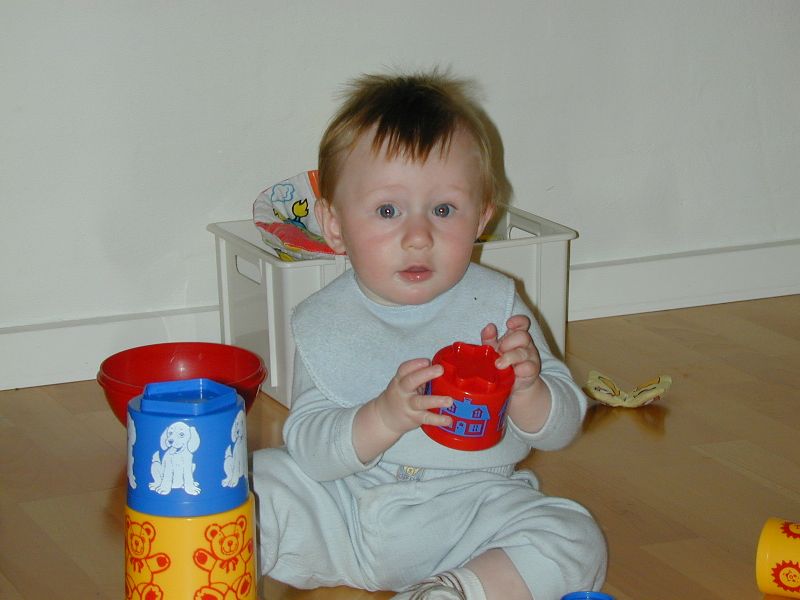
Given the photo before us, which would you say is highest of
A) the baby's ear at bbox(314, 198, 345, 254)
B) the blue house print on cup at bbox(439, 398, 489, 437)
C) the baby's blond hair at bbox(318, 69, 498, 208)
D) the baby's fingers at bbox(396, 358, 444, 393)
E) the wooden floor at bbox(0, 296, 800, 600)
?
the baby's blond hair at bbox(318, 69, 498, 208)

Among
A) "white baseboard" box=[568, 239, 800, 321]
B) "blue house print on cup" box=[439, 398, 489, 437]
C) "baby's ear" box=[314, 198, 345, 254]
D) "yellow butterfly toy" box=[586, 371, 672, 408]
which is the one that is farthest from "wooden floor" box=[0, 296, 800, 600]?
"baby's ear" box=[314, 198, 345, 254]

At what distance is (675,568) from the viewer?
125cm

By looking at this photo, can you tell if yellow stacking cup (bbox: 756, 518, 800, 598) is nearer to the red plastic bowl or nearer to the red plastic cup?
the red plastic cup

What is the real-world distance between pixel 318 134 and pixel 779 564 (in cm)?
107

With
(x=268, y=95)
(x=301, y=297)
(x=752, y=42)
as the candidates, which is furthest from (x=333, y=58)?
(x=752, y=42)

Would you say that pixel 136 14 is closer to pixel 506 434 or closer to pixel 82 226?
pixel 82 226

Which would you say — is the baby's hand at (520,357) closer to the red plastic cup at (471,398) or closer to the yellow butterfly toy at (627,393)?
the red plastic cup at (471,398)

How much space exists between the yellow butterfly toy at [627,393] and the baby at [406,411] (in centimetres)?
52

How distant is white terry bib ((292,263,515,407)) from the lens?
1.23 metres

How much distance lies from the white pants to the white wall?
0.76 meters

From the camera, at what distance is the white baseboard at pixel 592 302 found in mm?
1845

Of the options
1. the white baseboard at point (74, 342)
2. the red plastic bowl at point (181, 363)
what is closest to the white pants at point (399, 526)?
the red plastic bowl at point (181, 363)

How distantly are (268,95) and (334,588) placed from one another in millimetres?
929

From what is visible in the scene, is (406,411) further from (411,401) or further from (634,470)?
(634,470)
